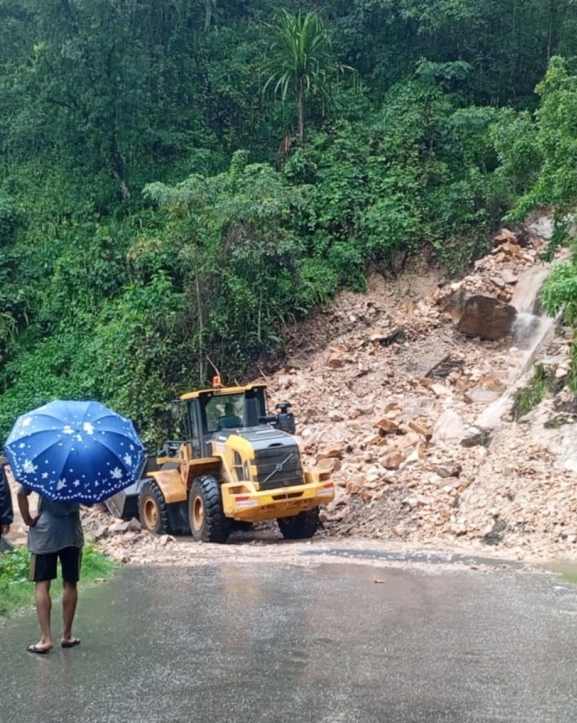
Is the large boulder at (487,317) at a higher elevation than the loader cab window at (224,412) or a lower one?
higher

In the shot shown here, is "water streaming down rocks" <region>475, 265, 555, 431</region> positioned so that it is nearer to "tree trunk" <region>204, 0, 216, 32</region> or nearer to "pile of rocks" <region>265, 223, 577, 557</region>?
"pile of rocks" <region>265, 223, 577, 557</region>

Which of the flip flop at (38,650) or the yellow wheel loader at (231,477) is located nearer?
the flip flop at (38,650)

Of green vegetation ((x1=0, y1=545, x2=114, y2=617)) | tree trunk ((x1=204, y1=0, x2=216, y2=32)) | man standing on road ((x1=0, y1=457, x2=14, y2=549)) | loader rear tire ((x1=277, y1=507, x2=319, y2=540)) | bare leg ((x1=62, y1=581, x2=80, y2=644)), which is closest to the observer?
bare leg ((x1=62, y1=581, x2=80, y2=644))

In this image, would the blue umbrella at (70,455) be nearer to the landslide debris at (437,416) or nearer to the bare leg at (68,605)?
the bare leg at (68,605)

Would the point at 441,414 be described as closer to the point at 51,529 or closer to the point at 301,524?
the point at 301,524

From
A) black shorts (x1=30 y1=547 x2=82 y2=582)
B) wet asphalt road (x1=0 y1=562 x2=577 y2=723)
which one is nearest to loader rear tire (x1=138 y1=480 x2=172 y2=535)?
wet asphalt road (x1=0 y1=562 x2=577 y2=723)

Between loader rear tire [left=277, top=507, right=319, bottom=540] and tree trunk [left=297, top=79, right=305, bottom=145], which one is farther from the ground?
tree trunk [left=297, top=79, right=305, bottom=145]

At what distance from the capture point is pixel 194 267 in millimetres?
21062

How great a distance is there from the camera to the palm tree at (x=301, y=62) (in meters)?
27.0

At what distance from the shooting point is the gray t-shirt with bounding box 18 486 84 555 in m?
6.12

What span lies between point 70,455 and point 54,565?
916 mm

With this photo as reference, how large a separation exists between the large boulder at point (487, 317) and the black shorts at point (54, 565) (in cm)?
1589

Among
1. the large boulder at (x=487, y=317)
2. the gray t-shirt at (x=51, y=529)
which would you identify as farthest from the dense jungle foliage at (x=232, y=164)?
the gray t-shirt at (x=51, y=529)

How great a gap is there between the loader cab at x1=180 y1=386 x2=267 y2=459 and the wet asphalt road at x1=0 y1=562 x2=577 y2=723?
192 inches
